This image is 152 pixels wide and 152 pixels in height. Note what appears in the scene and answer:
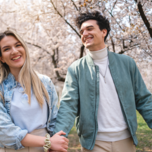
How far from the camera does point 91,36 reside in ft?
7.14

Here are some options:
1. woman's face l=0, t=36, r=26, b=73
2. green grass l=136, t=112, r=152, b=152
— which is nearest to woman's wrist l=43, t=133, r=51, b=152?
woman's face l=0, t=36, r=26, b=73

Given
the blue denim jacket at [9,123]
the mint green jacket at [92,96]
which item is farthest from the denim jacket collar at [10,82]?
the mint green jacket at [92,96]

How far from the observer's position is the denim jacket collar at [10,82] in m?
1.77

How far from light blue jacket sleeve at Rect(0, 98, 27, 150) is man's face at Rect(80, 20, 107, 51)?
3.94 ft

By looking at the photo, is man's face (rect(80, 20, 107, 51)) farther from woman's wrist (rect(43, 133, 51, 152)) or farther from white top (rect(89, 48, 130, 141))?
woman's wrist (rect(43, 133, 51, 152))

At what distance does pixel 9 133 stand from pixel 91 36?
1389 millimetres

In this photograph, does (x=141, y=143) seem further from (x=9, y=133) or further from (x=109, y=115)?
(x=9, y=133)

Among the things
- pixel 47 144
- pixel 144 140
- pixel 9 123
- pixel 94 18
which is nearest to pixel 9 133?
pixel 9 123

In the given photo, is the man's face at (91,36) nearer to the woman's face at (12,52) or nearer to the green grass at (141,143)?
the woman's face at (12,52)

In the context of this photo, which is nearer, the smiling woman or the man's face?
the smiling woman

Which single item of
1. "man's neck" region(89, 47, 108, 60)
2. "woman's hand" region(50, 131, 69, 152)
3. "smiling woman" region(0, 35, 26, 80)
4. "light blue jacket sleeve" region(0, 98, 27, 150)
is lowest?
"woman's hand" region(50, 131, 69, 152)

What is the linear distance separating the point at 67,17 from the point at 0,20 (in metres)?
4.02

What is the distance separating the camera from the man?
6.58 ft

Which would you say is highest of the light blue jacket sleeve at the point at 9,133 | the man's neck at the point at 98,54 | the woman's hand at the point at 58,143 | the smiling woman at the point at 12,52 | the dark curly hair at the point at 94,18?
the dark curly hair at the point at 94,18
